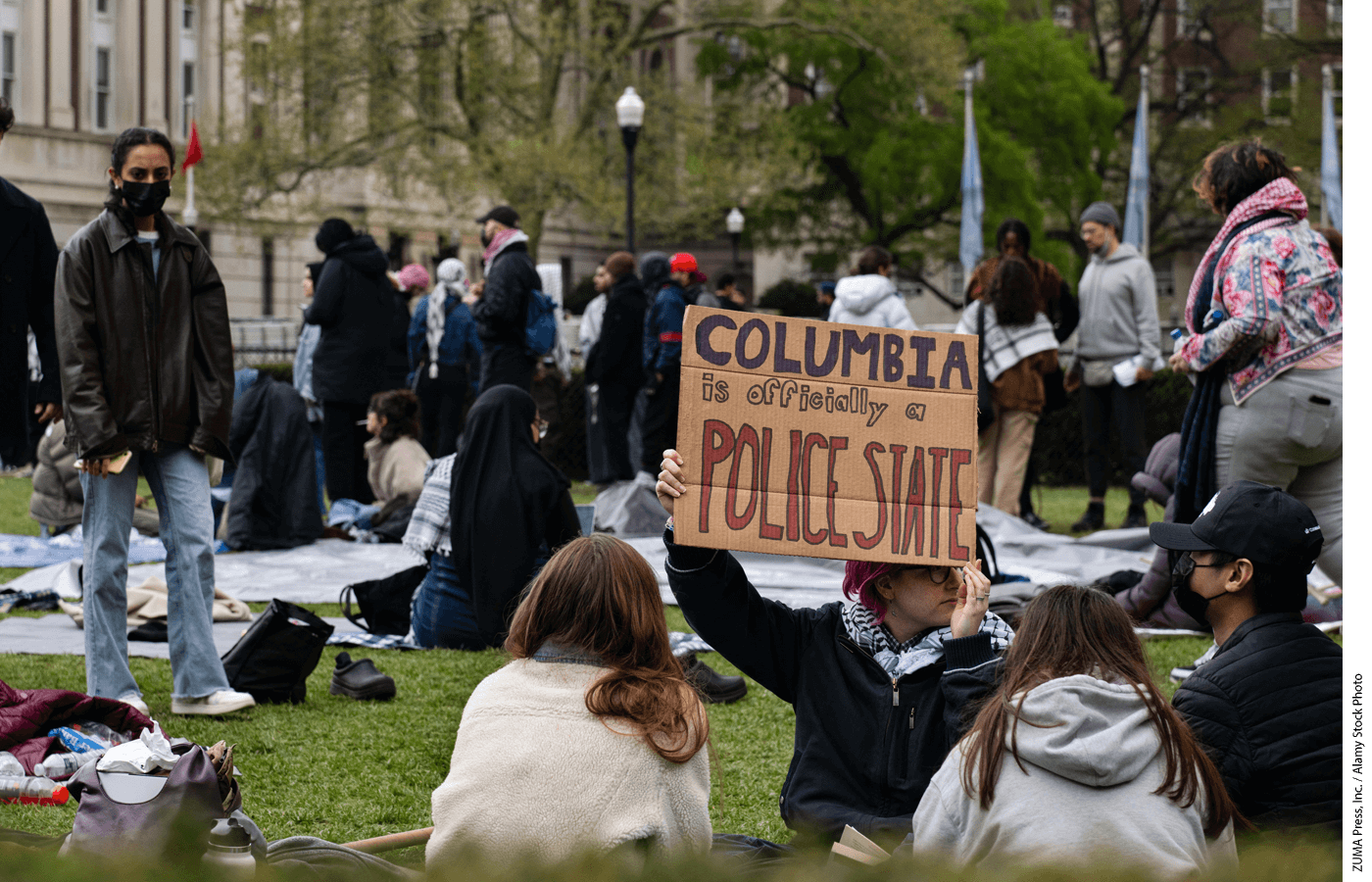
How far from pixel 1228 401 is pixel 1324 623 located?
133 centimetres

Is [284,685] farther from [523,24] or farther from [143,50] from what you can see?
[143,50]

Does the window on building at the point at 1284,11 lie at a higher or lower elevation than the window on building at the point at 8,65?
higher

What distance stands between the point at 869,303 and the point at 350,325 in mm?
3849

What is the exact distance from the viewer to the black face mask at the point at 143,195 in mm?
5375

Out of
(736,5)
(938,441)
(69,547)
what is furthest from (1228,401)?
(736,5)

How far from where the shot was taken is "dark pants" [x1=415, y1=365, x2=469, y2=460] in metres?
13.0

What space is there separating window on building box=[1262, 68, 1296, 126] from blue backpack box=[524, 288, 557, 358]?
111 ft

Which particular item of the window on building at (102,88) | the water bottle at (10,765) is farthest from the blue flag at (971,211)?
the window on building at (102,88)

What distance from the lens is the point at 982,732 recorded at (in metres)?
2.79

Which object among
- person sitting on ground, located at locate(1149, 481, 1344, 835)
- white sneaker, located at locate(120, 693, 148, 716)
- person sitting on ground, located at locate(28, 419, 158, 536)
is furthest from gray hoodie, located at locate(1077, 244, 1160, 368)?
person sitting on ground, located at locate(1149, 481, 1344, 835)

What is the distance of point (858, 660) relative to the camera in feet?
11.3

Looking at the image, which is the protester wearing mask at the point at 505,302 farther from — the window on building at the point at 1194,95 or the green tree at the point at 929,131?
the window on building at the point at 1194,95

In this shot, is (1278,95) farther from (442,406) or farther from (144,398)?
(144,398)

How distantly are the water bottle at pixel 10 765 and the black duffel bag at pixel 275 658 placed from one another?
1.31 m
